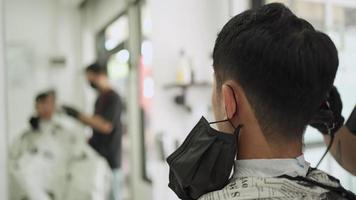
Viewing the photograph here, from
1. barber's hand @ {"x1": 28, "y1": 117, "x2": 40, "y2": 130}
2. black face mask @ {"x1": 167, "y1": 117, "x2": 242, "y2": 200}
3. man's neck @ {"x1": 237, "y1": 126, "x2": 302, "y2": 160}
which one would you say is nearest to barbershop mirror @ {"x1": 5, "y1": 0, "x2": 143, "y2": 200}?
barber's hand @ {"x1": 28, "y1": 117, "x2": 40, "y2": 130}

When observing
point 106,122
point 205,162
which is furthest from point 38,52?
point 205,162

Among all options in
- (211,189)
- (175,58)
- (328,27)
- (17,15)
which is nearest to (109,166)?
(175,58)

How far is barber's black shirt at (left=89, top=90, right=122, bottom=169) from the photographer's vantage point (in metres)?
2.56

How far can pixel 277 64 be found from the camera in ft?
2.47

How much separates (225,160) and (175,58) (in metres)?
1.96

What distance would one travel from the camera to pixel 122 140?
8.78ft

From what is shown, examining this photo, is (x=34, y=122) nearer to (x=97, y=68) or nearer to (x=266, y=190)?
(x=97, y=68)

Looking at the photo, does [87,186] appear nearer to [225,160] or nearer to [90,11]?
[90,11]

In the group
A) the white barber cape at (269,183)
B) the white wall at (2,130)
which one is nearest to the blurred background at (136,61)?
the white wall at (2,130)

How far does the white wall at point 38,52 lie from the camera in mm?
2252

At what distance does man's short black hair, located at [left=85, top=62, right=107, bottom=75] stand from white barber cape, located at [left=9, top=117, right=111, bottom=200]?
1.32ft

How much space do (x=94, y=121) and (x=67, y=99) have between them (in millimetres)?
225

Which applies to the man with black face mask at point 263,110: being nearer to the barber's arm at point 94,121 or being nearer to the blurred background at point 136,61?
the blurred background at point 136,61

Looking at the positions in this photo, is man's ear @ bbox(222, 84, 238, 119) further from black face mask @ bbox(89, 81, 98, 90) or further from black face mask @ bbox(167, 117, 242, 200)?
black face mask @ bbox(89, 81, 98, 90)
